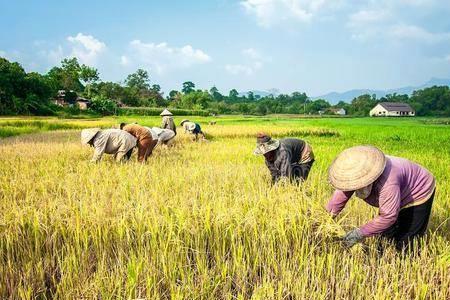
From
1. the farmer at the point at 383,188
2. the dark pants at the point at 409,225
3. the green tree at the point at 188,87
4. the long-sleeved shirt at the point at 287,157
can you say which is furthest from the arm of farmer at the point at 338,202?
the green tree at the point at 188,87

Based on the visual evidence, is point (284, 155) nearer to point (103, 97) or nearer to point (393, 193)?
point (393, 193)

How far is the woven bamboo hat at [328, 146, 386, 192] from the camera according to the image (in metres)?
2.53

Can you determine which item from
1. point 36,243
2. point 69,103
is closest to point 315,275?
point 36,243

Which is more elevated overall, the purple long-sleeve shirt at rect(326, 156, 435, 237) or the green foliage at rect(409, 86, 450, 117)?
the green foliage at rect(409, 86, 450, 117)

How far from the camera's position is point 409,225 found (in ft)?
9.77

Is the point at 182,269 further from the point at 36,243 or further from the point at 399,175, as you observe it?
the point at 399,175

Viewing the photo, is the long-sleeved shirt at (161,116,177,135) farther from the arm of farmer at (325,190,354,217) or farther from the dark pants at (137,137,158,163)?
the arm of farmer at (325,190,354,217)

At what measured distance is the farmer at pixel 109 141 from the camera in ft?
21.1

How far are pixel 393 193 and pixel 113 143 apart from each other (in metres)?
5.42

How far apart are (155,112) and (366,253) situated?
4563 centimetres

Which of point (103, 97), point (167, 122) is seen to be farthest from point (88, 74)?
point (167, 122)

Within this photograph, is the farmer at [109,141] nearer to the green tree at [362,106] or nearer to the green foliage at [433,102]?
the green foliage at [433,102]

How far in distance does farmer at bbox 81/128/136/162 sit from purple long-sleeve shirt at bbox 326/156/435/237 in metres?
4.75

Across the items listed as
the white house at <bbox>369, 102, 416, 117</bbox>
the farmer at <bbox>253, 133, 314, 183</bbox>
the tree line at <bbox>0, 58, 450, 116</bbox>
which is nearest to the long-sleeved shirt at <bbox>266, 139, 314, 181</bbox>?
the farmer at <bbox>253, 133, 314, 183</bbox>
